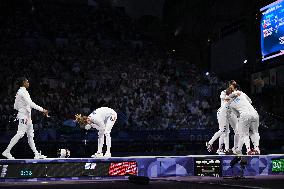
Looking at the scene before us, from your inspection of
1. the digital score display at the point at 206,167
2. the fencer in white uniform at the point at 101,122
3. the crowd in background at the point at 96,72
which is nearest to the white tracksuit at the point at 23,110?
the fencer in white uniform at the point at 101,122

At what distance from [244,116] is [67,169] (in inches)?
176

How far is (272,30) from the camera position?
1519 cm

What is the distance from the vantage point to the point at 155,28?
27.6 metres

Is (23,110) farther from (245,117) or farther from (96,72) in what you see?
(96,72)

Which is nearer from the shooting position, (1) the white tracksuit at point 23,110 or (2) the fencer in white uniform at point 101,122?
(1) the white tracksuit at point 23,110

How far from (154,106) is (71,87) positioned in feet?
13.0

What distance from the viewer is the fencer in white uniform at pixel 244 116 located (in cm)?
1060

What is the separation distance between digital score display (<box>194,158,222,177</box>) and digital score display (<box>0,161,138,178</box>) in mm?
1392

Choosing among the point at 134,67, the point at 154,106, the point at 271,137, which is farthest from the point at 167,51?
the point at 271,137

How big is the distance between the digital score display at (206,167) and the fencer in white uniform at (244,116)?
3.94ft

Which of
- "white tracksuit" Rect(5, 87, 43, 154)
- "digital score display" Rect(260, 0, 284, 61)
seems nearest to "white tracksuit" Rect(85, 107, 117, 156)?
"white tracksuit" Rect(5, 87, 43, 154)

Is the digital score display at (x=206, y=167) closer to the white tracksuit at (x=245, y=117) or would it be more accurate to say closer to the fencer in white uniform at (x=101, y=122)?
the white tracksuit at (x=245, y=117)

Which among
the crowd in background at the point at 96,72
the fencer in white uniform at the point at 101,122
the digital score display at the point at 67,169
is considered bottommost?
the digital score display at the point at 67,169

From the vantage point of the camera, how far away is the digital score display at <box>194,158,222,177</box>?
9672mm
